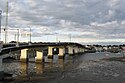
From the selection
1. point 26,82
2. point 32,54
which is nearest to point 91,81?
point 26,82

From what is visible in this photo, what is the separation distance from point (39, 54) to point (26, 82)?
70539 millimetres

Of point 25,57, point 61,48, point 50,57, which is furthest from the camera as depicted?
point 61,48

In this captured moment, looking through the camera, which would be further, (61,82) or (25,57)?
(25,57)

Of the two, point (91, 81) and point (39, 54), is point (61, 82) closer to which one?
point (91, 81)

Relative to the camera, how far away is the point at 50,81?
58.1m

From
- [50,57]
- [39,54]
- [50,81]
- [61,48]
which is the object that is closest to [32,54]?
[61,48]

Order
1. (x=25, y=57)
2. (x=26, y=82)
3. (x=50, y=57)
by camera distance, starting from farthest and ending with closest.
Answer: (x=50, y=57) < (x=25, y=57) < (x=26, y=82)

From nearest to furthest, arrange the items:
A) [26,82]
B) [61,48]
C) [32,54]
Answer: [26,82]
[61,48]
[32,54]

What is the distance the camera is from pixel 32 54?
19600 cm

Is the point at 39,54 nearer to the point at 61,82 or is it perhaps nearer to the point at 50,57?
the point at 50,57

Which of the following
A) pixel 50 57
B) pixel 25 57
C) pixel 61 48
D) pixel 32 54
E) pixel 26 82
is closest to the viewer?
pixel 26 82

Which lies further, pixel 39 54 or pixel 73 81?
pixel 39 54

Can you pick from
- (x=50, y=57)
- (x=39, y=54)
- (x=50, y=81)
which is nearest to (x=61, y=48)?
(x=50, y=57)

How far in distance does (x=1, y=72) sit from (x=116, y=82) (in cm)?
2259
